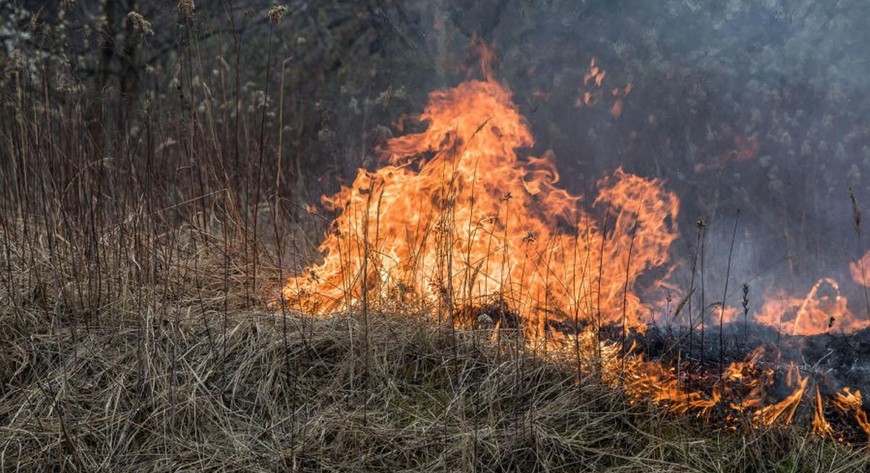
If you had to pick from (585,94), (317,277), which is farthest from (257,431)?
(585,94)

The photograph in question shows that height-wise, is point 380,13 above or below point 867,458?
above

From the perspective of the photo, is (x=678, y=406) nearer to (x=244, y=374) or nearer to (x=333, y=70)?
(x=244, y=374)

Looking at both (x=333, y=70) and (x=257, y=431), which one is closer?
(x=257, y=431)

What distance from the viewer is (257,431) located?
116 inches

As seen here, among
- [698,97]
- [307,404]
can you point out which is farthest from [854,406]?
[698,97]

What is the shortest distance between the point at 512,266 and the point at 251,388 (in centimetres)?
193

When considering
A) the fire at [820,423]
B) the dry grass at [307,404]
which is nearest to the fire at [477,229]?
the dry grass at [307,404]

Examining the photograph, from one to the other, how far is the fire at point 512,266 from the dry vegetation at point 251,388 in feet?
0.57

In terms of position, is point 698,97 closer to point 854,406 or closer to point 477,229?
point 477,229

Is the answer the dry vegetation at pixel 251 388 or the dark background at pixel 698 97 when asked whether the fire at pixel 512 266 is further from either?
the dark background at pixel 698 97

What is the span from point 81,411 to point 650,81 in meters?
5.07

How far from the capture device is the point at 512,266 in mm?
4645

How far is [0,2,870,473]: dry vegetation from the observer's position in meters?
2.82

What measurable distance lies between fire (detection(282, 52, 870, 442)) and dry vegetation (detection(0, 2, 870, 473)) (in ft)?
0.57
